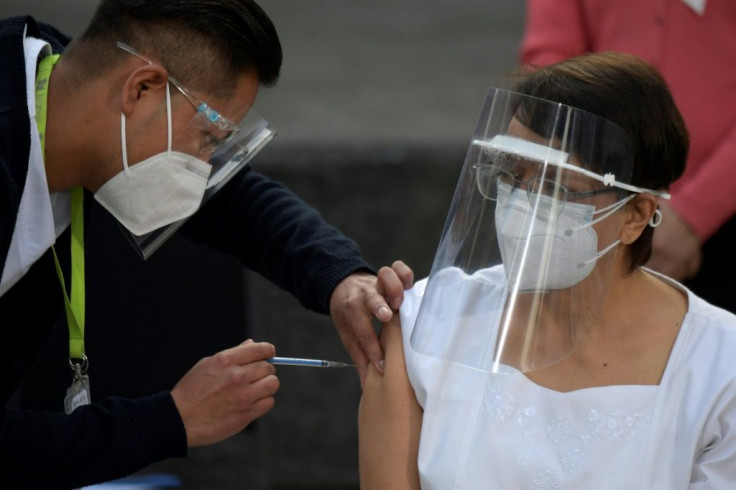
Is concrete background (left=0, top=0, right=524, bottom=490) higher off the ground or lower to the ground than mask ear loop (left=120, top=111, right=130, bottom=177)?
lower

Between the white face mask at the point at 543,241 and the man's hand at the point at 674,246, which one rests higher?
the white face mask at the point at 543,241

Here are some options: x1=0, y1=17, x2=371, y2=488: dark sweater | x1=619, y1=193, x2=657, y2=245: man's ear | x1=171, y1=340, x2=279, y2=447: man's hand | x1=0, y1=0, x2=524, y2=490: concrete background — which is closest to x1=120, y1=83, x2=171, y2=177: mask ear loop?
x1=0, y1=17, x2=371, y2=488: dark sweater

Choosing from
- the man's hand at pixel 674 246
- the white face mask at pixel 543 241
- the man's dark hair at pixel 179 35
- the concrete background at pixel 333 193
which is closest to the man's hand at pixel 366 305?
the white face mask at pixel 543 241

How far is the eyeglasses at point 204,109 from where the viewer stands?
231 centimetres

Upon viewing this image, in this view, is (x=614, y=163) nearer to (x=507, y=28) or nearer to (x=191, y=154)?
(x=191, y=154)

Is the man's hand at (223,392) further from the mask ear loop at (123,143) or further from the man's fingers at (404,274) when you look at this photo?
the mask ear loop at (123,143)

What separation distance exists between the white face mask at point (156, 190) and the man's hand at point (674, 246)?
3.83 ft

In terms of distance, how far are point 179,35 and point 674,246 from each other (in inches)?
52.4

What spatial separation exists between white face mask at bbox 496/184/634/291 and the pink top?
833mm

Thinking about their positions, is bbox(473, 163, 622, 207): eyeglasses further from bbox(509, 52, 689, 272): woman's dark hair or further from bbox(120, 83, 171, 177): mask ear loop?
bbox(120, 83, 171, 177): mask ear loop

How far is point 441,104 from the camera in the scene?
612 centimetres

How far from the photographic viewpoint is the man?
2.24 metres

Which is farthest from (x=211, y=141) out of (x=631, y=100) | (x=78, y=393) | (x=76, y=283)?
(x=631, y=100)

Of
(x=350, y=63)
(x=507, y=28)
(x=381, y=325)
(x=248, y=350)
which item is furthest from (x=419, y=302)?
(x=507, y=28)
